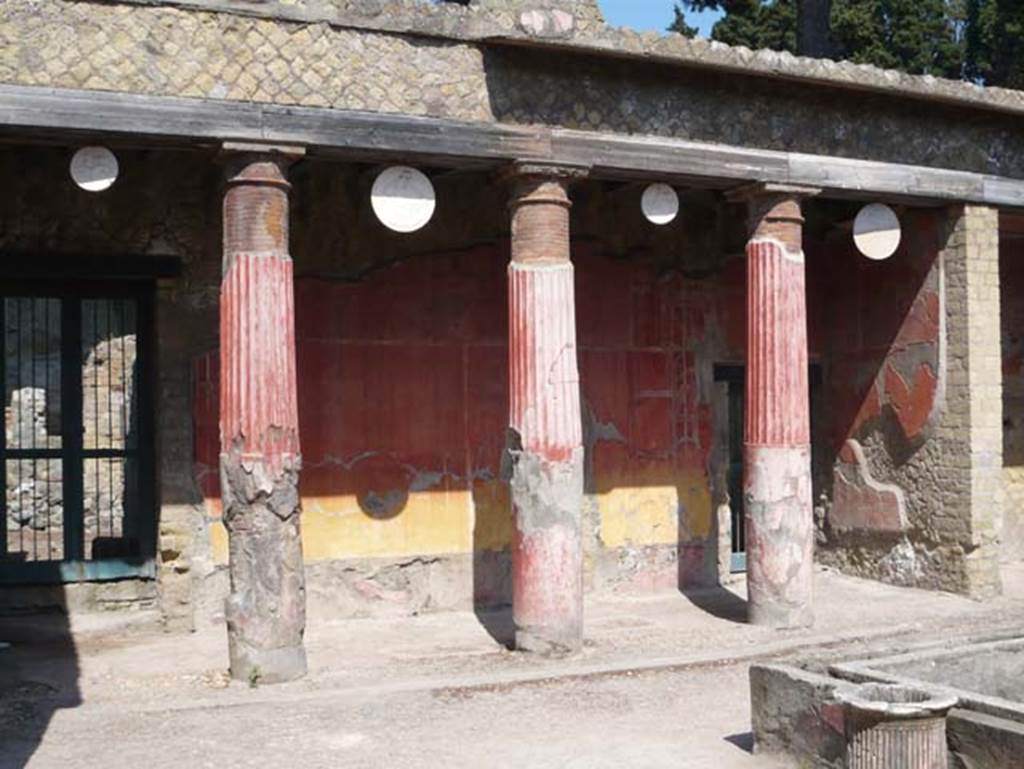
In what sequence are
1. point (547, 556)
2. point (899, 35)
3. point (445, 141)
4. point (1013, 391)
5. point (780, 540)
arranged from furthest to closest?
point (899, 35), point (1013, 391), point (780, 540), point (547, 556), point (445, 141)

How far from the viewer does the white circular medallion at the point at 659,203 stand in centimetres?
A: 860

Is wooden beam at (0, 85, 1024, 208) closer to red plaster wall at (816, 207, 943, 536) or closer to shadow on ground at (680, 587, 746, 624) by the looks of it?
red plaster wall at (816, 207, 943, 536)

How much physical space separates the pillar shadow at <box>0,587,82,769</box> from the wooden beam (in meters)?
2.99

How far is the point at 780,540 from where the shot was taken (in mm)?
8758

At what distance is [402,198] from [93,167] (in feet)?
5.85

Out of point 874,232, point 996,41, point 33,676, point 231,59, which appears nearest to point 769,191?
point 874,232

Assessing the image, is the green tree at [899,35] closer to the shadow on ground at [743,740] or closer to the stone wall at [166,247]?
the stone wall at [166,247]

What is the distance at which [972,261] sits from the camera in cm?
987

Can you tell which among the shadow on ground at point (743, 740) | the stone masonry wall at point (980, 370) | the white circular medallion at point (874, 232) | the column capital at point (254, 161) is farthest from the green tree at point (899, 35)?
the shadow on ground at point (743, 740)

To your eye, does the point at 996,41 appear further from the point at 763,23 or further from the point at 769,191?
the point at 769,191

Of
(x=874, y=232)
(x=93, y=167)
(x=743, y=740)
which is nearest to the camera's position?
(x=743, y=740)

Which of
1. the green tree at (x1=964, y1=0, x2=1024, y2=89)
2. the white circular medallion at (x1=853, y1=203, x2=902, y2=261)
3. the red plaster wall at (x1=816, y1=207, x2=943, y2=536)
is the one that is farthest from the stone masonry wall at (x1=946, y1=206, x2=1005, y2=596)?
the green tree at (x1=964, y1=0, x2=1024, y2=89)

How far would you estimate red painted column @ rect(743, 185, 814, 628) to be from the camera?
28.7ft

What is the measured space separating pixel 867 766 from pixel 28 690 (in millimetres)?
4517
